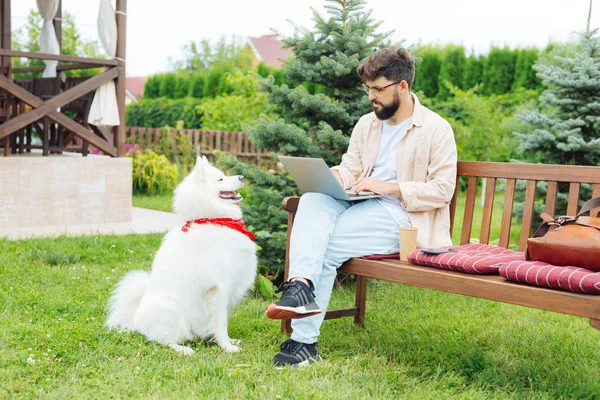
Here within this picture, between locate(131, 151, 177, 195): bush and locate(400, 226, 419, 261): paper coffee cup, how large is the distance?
8.20 metres

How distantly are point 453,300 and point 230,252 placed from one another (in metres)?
2.03

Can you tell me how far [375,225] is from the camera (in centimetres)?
344

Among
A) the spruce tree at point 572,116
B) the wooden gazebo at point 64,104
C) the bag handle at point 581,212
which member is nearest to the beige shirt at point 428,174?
the bag handle at point 581,212

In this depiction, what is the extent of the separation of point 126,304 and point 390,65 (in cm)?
195

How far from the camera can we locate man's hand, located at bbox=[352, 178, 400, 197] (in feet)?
11.4

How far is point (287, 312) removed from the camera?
3074 mm

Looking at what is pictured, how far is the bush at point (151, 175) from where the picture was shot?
36.1 ft

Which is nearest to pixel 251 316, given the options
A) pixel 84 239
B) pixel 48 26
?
pixel 84 239

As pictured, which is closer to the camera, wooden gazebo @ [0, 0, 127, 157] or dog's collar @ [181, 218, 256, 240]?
dog's collar @ [181, 218, 256, 240]

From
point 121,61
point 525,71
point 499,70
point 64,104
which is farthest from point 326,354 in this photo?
point 499,70

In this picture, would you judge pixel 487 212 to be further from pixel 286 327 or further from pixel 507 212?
pixel 286 327

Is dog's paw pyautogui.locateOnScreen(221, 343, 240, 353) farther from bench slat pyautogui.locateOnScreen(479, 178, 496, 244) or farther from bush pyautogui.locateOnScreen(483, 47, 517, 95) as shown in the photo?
bush pyautogui.locateOnScreen(483, 47, 517, 95)

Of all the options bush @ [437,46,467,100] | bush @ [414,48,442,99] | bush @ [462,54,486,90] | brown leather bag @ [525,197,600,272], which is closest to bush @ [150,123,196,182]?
bush @ [414,48,442,99]

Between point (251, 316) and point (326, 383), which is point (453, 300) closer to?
point (251, 316)
